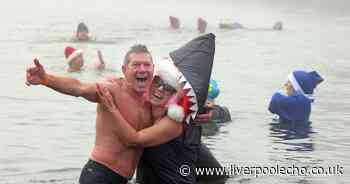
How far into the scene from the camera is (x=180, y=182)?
770cm

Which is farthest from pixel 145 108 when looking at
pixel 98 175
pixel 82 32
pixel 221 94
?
pixel 82 32

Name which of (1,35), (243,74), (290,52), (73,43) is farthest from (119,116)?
(1,35)

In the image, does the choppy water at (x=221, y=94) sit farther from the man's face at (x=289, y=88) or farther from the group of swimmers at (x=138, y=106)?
the group of swimmers at (x=138, y=106)

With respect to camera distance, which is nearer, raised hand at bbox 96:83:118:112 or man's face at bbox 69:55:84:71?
raised hand at bbox 96:83:118:112

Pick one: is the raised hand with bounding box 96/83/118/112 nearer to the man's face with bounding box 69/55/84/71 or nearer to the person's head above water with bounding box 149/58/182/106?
the person's head above water with bounding box 149/58/182/106

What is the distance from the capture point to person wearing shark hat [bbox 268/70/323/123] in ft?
42.0

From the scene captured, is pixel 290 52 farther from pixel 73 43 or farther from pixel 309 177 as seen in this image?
pixel 309 177

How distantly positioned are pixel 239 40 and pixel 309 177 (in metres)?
19.5

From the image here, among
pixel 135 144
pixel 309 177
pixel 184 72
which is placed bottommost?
pixel 309 177

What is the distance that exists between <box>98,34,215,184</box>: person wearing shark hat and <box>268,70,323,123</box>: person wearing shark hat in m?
5.22

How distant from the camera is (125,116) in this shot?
721 cm

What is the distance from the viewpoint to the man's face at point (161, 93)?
7.20m

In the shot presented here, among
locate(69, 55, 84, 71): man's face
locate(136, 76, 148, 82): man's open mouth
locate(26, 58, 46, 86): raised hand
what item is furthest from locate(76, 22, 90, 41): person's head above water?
locate(26, 58, 46, 86): raised hand

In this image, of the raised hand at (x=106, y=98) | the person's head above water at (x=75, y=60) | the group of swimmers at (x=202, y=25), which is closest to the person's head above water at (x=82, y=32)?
the person's head above water at (x=75, y=60)
